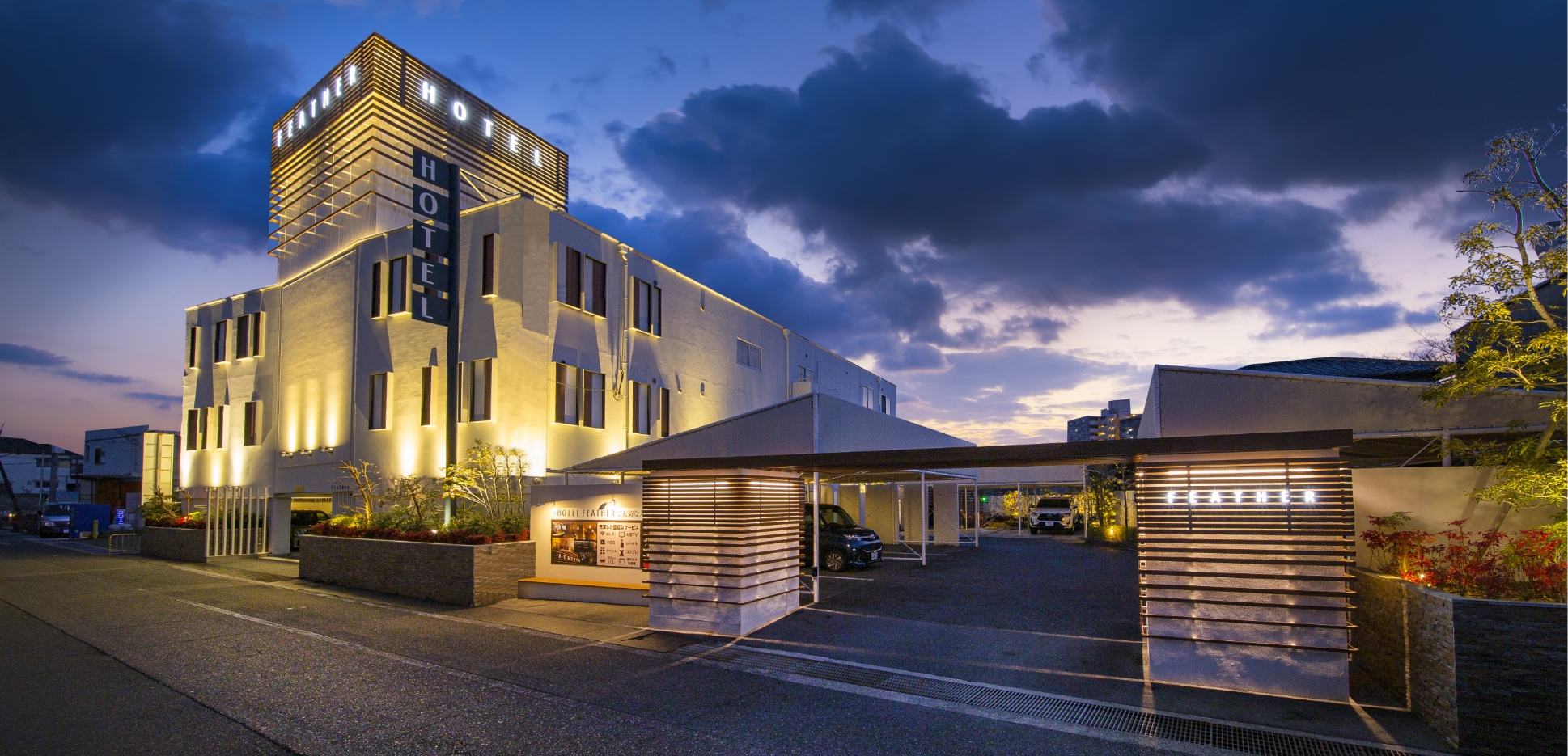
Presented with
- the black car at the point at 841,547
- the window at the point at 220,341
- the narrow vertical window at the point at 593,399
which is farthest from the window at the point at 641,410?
the window at the point at 220,341

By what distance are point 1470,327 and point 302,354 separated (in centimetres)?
2685

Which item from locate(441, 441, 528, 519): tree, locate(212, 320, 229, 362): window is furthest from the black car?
locate(212, 320, 229, 362): window

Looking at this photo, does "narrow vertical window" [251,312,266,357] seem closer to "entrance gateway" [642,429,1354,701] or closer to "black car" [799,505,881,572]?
"black car" [799,505,881,572]

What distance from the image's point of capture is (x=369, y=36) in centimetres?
2341

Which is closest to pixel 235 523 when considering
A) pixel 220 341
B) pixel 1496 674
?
pixel 220 341

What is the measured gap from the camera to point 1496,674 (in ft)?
18.1

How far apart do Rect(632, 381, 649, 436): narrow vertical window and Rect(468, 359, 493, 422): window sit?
443cm

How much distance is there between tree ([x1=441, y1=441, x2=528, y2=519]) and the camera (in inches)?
627

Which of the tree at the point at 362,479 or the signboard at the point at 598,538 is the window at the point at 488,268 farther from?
the signboard at the point at 598,538

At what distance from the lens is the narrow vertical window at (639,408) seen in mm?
21391

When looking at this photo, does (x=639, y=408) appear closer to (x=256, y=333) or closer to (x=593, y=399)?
(x=593, y=399)

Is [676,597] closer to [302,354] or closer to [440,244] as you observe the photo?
[440,244]

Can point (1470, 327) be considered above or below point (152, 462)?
above

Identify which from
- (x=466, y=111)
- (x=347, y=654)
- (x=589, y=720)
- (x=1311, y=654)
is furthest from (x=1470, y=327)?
(x=466, y=111)
